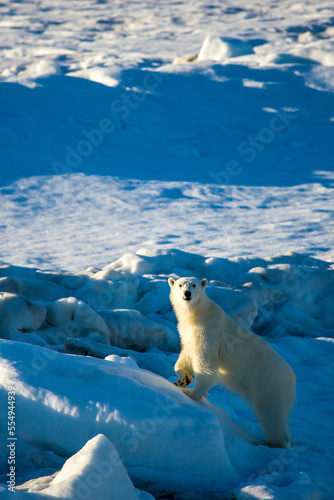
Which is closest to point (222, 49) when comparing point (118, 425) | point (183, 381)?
point (183, 381)

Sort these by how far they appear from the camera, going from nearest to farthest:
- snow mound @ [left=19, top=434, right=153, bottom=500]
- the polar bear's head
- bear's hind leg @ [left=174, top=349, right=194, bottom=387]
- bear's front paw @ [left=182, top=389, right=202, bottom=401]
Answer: snow mound @ [left=19, top=434, right=153, bottom=500] → bear's front paw @ [left=182, top=389, right=202, bottom=401] → the polar bear's head → bear's hind leg @ [left=174, top=349, right=194, bottom=387]

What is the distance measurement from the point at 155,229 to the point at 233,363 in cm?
854

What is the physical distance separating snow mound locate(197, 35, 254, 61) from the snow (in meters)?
0.09

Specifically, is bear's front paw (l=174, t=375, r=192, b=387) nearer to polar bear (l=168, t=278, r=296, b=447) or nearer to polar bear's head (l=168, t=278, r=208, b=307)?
polar bear (l=168, t=278, r=296, b=447)

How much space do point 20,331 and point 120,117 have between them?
14.0 metres

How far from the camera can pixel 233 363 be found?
3.71 m

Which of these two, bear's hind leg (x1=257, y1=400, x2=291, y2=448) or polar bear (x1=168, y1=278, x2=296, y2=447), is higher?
polar bear (x1=168, y1=278, x2=296, y2=447)

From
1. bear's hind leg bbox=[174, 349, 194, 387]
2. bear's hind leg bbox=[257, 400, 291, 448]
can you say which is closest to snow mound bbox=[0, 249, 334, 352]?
bear's hind leg bbox=[174, 349, 194, 387]

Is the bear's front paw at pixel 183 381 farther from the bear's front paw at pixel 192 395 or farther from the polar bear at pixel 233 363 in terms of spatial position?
the bear's front paw at pixel 192 395

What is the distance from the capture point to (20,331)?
5.10 meters

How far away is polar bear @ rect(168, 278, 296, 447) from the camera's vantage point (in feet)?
11.7

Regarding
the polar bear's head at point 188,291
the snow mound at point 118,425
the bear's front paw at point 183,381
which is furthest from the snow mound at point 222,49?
the snow mound at point 118,425

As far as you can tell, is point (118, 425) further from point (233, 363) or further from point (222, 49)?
point (222, 49)

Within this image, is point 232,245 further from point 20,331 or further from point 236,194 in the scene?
point 20,331
